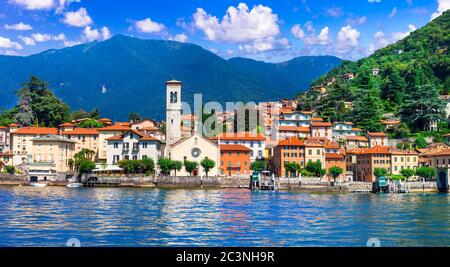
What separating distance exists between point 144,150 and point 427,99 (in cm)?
3345

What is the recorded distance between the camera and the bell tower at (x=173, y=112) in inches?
2201

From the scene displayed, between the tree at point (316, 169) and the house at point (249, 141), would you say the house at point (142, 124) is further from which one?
the tree at point (316, 169)

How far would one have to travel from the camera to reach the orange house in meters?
53.7

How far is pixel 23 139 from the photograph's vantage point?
60562mm

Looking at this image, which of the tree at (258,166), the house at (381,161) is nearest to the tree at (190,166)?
the tree at (258,166)

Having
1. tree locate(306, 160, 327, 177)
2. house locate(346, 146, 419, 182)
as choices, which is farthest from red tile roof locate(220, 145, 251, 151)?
house locate(346, 146, 419, 182)

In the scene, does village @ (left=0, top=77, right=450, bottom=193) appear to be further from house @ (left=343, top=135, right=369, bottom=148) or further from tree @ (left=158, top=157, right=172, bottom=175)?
house @ (left=343, top=135, right=369, bottom=148)

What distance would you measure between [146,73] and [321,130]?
22.3 metres

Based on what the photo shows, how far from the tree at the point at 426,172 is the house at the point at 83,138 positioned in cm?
3183

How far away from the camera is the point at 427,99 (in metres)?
66.9

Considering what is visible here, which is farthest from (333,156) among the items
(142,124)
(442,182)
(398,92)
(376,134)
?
(398,92)

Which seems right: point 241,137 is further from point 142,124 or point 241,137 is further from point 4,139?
point 4,139
